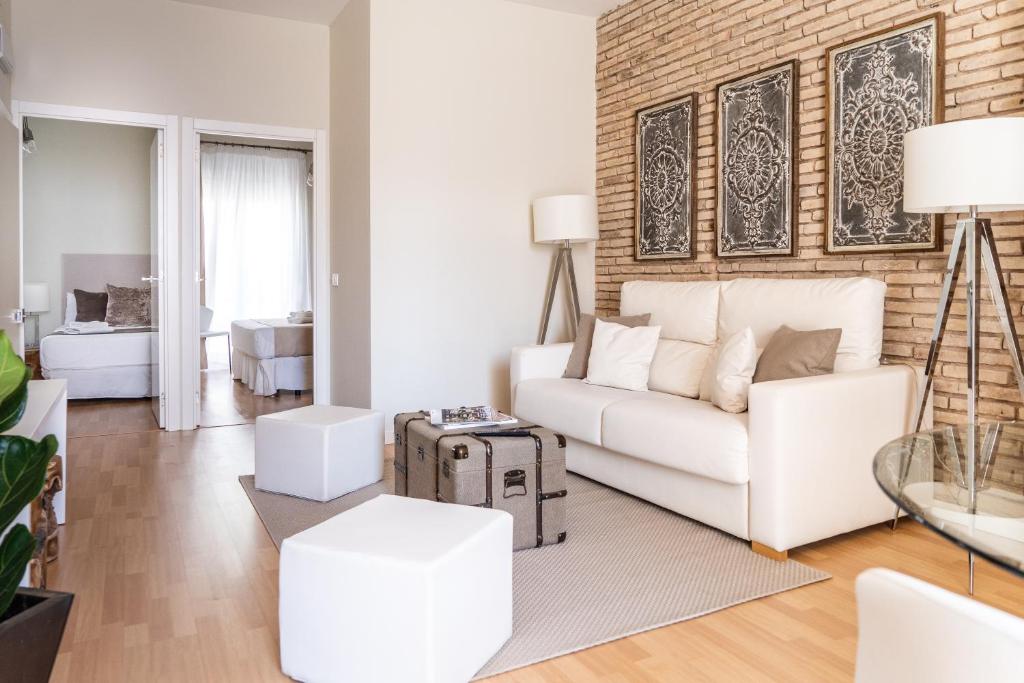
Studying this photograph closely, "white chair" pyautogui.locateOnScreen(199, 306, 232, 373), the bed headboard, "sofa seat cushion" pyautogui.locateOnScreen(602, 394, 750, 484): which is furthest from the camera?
"white chair" pyautogui.locateOnScreen(199, 306, 232, 373)

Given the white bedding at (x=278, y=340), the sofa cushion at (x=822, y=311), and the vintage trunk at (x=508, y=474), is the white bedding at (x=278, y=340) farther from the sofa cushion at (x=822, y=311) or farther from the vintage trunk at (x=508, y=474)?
the sofa cushion at (x=822, y=311)

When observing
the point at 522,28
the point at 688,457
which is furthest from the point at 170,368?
the point at 688,457

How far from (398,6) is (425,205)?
47.6 inches

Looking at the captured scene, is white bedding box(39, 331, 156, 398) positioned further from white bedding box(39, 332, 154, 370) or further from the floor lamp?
the floor lamp

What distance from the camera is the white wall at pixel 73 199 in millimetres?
7008

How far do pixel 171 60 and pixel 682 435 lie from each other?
4.15 m

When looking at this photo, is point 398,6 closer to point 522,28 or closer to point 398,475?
point 522,28

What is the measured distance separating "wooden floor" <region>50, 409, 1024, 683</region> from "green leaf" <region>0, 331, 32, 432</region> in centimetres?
98

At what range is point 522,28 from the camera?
495cm

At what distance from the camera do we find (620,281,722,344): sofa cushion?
3791 millimetres

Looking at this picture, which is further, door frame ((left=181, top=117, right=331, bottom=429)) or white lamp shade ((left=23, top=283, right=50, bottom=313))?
white lamp shade ((left=23, top=283, right=50, bottom=313))

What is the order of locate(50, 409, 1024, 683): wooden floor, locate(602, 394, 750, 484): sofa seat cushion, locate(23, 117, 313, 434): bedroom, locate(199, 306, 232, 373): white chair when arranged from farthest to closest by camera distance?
locate(199, 306, 232, 373): white chair → locate(23, 117, 313, 434): bedroom → locate(602, 394, 750, 484): sofa seat cushion → locate(50, 409, 1024, 683): wooden floor

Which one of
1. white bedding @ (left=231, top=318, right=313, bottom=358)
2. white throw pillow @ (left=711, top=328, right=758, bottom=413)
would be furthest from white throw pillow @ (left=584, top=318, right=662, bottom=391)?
white bedding @ (left=231, top=318, right=313, bottom=358)

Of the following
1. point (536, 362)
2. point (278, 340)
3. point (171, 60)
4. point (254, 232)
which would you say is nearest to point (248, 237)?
point (254, 232)
